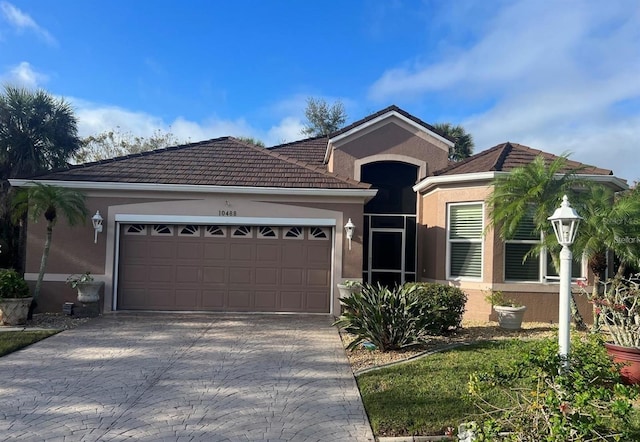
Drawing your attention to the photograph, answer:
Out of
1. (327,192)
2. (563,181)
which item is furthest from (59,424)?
(563,181)

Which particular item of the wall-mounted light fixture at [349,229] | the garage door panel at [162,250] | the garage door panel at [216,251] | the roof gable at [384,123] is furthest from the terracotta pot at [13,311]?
the roof gable at [384,123]

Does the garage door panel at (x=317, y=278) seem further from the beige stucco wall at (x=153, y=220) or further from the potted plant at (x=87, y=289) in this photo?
the potted plant at (x=87, y=289)

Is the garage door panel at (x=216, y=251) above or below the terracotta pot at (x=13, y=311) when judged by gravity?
above

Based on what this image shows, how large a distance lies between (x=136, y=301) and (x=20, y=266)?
6015mm

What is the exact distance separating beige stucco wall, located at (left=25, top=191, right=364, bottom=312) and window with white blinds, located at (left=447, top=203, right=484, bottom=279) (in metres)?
2.47

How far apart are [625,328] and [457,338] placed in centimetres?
314

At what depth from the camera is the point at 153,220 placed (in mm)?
12180

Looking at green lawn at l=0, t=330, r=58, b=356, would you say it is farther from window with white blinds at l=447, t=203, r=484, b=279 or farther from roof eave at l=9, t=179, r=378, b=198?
window with white blinds at l=447, t=203, r=484, b=279

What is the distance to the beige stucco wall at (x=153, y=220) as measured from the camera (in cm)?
1192

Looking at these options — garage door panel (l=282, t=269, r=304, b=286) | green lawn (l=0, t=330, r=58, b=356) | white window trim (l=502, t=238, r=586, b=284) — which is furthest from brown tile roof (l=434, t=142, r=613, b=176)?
green lawn (l=0, t=330, r=58, b=356)

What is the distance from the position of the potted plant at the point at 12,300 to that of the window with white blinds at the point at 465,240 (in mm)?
10338

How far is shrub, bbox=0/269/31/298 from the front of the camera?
10336mm

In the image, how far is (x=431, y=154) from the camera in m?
14.6

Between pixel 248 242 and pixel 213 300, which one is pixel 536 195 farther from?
pixel 213 300
